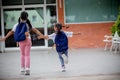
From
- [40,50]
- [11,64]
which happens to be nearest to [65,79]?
[11,64]

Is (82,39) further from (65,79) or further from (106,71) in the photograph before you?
(65,79)

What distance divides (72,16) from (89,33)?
3.95ft

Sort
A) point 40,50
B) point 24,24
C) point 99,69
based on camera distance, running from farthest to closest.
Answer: point 40,50 → point 99,69 → point 24,24

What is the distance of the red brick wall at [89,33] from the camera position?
21.9 metres

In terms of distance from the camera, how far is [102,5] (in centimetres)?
2188

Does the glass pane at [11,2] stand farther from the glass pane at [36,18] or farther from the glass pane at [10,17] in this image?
the glass pane at [36,18]

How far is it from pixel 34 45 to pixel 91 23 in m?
3.10

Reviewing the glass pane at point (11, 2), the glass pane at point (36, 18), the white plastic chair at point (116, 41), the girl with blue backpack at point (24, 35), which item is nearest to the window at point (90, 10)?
the glass pane at point (36, 18)

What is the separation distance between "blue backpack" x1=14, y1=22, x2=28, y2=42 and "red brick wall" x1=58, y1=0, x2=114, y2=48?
10291 millimetres

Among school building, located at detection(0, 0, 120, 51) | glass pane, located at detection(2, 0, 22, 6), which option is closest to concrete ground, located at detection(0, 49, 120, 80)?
school building, located at detection(0, 0, 120, 51)

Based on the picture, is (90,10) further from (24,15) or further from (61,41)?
(24,15)

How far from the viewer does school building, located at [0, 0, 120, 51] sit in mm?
21859

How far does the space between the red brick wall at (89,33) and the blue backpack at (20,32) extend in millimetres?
10291

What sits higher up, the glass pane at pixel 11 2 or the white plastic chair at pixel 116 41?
the glass pane at pixel 11 2
